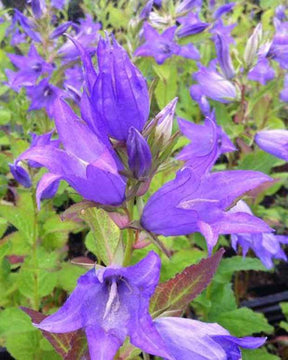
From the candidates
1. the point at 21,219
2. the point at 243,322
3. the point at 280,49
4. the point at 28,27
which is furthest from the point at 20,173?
the point at 280,49

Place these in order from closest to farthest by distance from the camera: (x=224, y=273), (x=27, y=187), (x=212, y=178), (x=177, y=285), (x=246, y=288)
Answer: (x=212, y=178)
(x=177, y=285)
(x=27, y=187)
(x=224, y=273)
(x=246, y=288)

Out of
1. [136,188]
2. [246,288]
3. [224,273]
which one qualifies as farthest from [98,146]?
[246,288]

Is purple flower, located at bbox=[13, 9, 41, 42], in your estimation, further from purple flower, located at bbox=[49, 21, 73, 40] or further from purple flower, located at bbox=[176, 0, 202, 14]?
purple flower, located at bbox=[176, 0, 202, 14]

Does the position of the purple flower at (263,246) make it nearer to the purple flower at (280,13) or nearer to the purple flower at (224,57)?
the purple flower at (224,57)

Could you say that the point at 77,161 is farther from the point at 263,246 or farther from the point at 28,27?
the point at 28,27

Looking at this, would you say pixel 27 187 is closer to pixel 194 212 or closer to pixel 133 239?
pixel 133 239

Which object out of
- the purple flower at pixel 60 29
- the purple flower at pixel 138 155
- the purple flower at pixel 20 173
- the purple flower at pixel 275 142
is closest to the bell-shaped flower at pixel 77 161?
the purple flower at pixel 138 155

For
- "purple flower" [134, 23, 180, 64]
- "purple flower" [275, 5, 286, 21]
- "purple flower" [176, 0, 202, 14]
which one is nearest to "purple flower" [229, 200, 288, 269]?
"purple flower" [134, 23, 180, 64]
